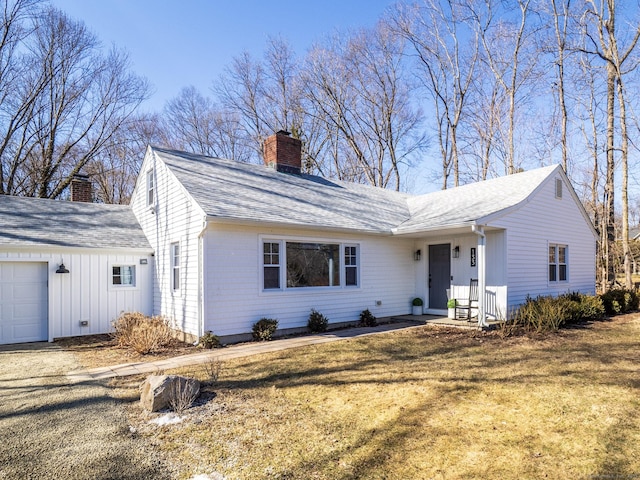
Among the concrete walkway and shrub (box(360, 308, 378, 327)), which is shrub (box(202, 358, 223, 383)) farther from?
shrub (box(360, 308, 378, 327))

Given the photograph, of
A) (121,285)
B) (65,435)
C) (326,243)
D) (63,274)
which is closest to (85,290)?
(63,274)

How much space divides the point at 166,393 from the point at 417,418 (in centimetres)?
288

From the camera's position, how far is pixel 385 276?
1145 cm

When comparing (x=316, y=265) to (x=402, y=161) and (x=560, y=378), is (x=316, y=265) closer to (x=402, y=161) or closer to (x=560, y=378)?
(x=560, y=378)

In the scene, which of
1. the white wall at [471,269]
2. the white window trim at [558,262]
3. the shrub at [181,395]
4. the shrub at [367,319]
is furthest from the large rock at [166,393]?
the white window trim at [558,262]

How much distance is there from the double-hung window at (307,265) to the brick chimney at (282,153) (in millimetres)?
4364

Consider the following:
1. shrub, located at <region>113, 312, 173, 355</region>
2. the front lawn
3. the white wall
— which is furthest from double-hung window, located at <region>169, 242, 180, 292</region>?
the white wall

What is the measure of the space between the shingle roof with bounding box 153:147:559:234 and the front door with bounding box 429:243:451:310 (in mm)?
1037

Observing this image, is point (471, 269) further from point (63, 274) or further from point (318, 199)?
point (63, 274)

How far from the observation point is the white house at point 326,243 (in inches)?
346

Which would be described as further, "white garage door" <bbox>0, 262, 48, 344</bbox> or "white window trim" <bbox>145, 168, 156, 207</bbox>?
"white window trim" <bbox>145, 168, 156, 207</bbox>

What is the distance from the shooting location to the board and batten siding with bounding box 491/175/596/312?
10.6 m

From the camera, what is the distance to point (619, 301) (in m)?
13.0

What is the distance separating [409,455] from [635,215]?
151 feet
